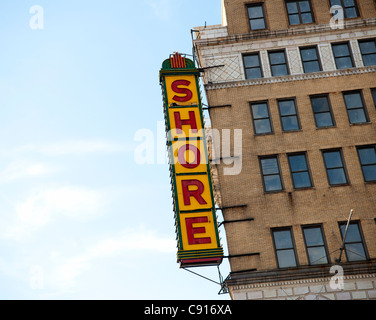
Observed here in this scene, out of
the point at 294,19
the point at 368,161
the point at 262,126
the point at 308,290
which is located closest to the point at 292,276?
the point at 308,290

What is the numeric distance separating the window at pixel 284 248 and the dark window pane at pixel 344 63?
10.2 metres

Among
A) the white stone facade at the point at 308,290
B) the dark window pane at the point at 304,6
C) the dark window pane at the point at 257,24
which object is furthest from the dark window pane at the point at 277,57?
the white stone facade at the point at 308,290

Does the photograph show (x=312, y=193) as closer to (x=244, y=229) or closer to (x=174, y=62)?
(x=244, y=229)

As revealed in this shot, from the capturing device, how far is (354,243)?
27547 millimetres

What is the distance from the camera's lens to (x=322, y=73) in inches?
1233

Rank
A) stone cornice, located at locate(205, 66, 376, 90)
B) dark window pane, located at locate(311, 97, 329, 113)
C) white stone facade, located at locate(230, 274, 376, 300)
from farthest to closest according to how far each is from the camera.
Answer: stone cornice, located at locate(205, 66, 376, 90) → dark window pane, located at locate(311, 97, 329, 113) → white stone facade, located at locate(230, 274, 376, 300)

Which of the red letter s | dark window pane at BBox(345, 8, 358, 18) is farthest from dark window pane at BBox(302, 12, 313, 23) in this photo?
the red letter s

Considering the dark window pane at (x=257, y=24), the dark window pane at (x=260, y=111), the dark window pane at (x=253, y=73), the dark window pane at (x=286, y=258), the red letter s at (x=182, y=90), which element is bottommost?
the dark window pane at (x=286, y=258)

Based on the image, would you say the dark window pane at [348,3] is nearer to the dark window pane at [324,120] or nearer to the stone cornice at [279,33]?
the stone cornice at [279,33]

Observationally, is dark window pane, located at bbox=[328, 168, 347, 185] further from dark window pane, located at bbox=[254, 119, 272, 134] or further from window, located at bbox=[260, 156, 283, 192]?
dark window pane, located at bbox=[254, 119, 272, 134]

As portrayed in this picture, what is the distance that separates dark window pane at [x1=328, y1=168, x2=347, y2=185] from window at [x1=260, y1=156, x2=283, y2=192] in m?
2.59

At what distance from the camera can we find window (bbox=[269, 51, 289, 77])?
31641mm

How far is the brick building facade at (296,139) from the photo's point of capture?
26.8 meters
